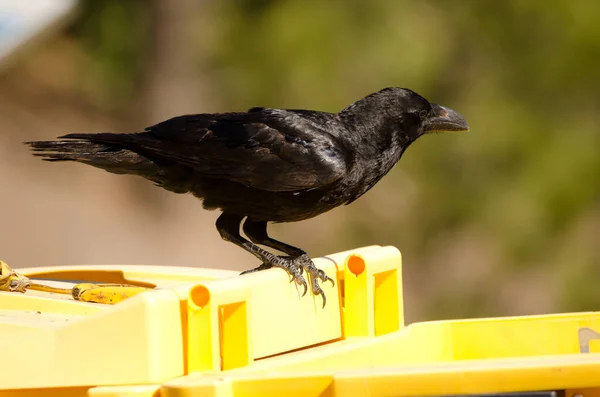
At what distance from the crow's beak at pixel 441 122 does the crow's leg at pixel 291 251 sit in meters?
0.99

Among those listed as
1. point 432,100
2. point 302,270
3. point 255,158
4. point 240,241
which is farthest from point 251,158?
point 432,100

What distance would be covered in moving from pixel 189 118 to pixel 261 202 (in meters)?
0.55

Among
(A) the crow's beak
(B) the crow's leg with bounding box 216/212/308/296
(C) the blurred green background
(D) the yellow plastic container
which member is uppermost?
(C) the blurred green background

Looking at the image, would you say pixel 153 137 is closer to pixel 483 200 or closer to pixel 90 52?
pixel 483 200

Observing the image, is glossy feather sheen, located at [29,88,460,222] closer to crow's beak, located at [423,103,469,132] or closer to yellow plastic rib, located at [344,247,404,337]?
crow's beak, located at [423,103,469,132]

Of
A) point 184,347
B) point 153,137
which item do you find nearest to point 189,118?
point 153,137

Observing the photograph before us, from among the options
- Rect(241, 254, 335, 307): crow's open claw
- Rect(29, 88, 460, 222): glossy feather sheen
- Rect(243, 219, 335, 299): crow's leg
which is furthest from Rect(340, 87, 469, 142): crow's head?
Rect(241, 254, 335, 307): crow's open claw

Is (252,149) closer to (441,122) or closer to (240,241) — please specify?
(240,241)

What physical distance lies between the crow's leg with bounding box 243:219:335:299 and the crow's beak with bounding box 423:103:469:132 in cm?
99

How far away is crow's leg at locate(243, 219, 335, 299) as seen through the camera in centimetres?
406

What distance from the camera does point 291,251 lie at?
16.6 ft

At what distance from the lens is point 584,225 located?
12.5 metres

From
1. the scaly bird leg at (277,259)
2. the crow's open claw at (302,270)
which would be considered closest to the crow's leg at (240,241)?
the scaly bird leg at (277,259)

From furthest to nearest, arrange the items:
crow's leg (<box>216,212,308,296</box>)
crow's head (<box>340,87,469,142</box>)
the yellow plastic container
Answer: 1. crow's head (<box>340,87,469,142</box>)
2. crow's leg (<box>216,212,308,296</box>)
3. the yellow plastic container
